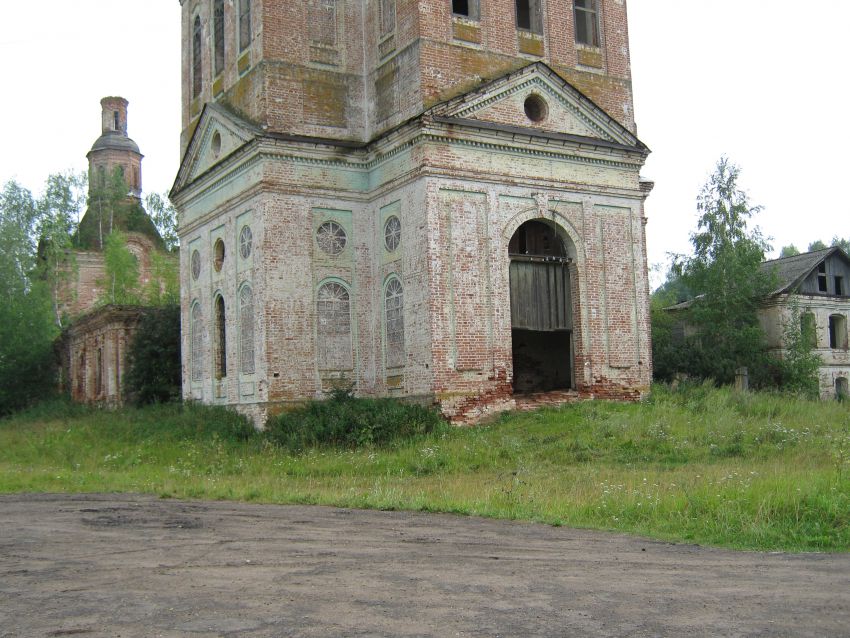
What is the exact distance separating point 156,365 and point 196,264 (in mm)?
3913

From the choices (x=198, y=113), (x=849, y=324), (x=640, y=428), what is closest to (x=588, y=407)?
(x=640, y=428)

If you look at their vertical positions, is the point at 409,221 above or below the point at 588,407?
above

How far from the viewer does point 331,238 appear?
22469 mm

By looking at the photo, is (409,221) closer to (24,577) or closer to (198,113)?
(198,113)

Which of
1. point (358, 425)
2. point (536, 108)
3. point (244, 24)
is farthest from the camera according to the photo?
point (244, 24)

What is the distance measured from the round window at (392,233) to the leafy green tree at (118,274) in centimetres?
2242

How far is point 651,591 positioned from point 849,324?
33.0 m

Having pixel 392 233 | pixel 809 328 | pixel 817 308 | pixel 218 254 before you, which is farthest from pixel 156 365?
pixel 817 308

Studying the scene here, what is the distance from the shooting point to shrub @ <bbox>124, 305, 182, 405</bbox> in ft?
91.1

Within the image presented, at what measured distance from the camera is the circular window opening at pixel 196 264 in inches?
1005

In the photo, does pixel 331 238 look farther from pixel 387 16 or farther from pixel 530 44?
pixel 530 44

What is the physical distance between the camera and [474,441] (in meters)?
18.5

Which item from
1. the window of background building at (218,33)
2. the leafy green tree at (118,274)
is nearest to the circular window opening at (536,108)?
the window of background building at (218,33)

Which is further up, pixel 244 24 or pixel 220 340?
pixel 244 24
